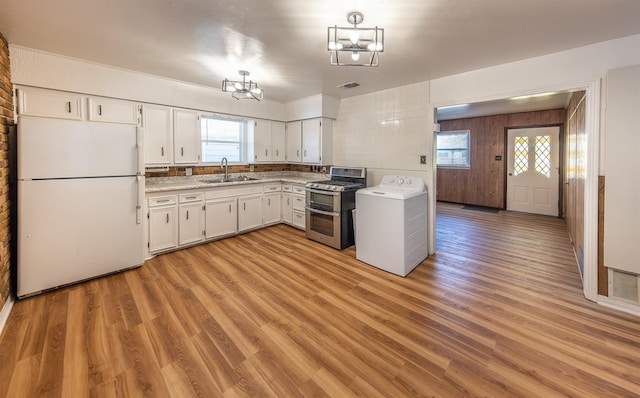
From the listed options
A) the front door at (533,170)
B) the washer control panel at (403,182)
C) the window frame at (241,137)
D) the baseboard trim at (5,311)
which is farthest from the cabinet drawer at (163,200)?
the front door at (533,170)

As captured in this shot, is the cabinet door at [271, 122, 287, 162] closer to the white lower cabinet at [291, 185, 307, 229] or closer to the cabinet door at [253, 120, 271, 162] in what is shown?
the cabinet door at [253, 120, 271, 162]

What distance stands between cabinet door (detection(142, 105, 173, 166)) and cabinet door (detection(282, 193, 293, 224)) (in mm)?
2076

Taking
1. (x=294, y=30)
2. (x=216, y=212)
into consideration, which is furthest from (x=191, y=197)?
(x=294, y=30)

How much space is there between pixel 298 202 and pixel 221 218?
1.38 metres

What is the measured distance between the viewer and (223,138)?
16.2 ft

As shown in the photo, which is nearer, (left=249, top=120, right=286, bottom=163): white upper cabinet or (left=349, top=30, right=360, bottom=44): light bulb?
(left=349, top=30, right=360, bottom=44): light bulb

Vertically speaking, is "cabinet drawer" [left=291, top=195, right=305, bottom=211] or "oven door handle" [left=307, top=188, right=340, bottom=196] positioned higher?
"oven door handle" [left=307, top=188, right=340, bottom=196]

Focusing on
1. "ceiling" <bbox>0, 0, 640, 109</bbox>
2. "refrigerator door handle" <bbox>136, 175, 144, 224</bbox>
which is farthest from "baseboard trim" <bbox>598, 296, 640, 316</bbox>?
"refrigerator door handle" <bbox>136, 175, 144, 224</bbox>

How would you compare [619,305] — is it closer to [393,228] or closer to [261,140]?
[393,228]

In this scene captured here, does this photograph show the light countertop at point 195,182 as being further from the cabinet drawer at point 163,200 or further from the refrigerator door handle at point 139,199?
the refrigerator door handle at point 139,199

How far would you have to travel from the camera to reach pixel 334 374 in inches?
67.1

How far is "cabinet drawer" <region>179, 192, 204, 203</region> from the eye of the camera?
3.86m

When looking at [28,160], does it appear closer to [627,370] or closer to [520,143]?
[627,370]

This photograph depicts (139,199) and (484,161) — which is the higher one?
(484,161)
